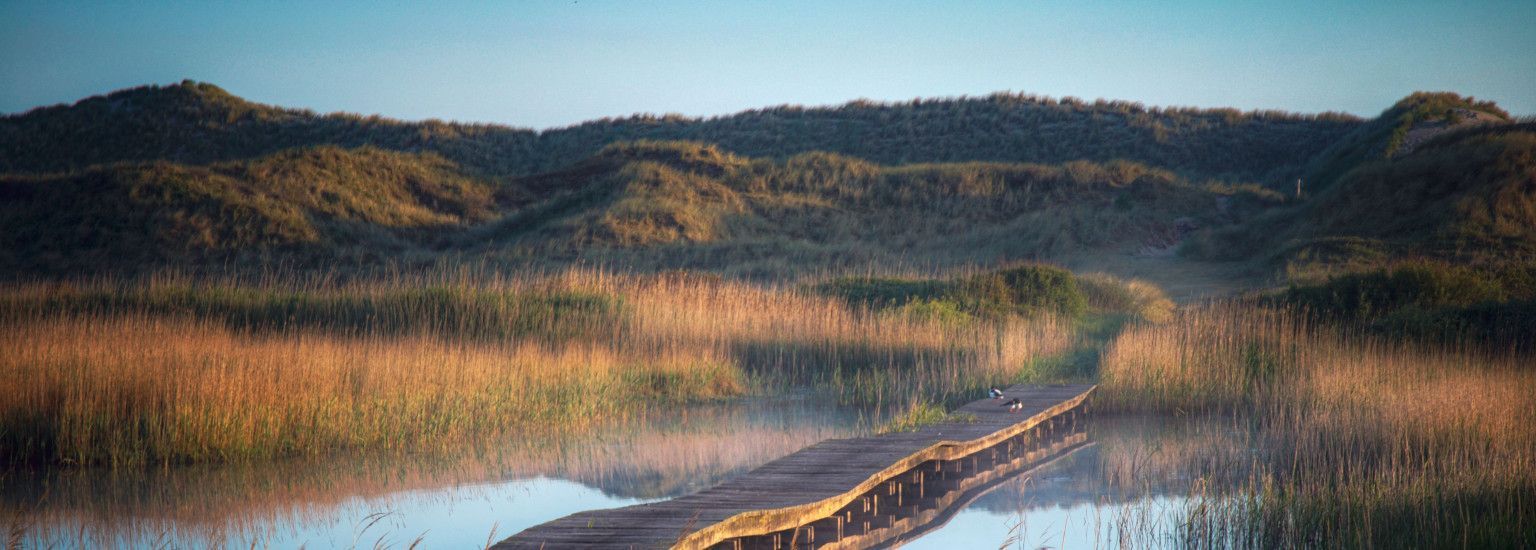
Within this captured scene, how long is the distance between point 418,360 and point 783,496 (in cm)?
538

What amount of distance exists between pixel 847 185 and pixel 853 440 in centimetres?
3399

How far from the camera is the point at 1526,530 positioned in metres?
5.82

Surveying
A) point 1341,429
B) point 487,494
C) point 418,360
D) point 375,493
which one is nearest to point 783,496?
point 487,494

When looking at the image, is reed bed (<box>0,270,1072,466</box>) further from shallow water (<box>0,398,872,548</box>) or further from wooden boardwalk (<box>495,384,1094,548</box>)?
wooden boardwalk (<box>495,384,1094,548</box>)

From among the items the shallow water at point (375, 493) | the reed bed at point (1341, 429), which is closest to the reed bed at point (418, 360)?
the shallow water at point (375, 493)

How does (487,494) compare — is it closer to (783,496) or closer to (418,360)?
(783,496)

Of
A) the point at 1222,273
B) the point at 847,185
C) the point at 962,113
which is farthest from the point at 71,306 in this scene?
the point at 962,113

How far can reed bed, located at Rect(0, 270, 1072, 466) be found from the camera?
8.66 metres

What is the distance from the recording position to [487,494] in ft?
26.3

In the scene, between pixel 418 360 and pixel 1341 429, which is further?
pixel 418 360

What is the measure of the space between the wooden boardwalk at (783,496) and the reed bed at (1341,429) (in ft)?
5.60

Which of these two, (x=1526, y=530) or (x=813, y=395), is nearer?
(x=1526, y=530)

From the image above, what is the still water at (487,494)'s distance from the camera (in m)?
6.84

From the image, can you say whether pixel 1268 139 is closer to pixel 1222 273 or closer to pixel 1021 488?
pixel 1222 273
